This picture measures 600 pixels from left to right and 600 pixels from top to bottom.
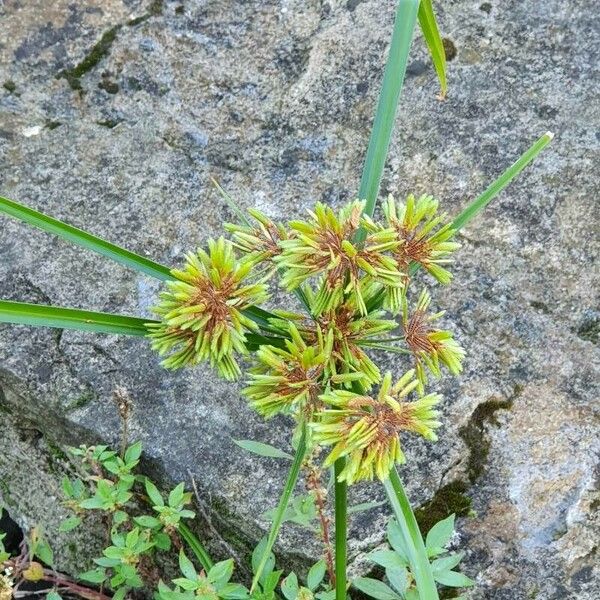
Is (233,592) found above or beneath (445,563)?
beneath

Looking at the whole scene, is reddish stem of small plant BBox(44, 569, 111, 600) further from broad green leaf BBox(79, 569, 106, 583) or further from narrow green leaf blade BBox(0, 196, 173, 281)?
narrow green leaf blade BBox(0, 196, 173, 281)

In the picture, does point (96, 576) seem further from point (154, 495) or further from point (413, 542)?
point (413, 542)

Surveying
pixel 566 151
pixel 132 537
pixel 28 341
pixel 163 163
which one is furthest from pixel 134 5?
pixel 132 537

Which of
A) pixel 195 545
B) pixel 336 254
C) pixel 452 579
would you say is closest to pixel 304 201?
pixel 195 545

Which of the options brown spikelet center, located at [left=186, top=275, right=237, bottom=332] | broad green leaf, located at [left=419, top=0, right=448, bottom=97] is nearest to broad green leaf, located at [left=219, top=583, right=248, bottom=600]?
brown spikelet center, located at [left=186, top=275, right=237, bottom=332]

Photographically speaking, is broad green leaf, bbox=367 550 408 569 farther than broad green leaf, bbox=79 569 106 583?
No
